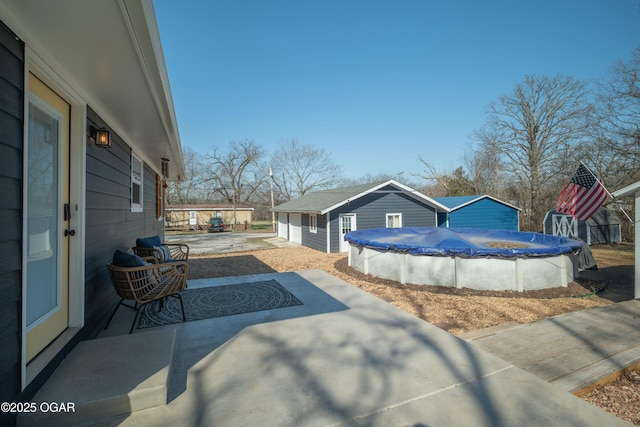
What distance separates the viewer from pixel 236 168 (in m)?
32.5

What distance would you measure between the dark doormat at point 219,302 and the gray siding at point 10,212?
6.67 ft

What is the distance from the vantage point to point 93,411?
1745 millimetres

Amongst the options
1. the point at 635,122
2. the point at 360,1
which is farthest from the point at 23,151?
the point at 635,122

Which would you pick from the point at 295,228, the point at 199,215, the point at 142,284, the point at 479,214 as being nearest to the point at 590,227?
the point at 479,214

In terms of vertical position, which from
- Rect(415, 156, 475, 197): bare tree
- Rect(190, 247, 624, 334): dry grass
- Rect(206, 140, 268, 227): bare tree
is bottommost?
Rect(190, 247, 624, 334): dry grass

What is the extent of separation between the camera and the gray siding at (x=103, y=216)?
302 cm

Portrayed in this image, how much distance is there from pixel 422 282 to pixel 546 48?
11.7 m

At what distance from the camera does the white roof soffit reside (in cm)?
160

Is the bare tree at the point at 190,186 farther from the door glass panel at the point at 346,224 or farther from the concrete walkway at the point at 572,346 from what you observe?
the concrete walkway at the point at 572,346

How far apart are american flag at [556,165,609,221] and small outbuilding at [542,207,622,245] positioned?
269 inches

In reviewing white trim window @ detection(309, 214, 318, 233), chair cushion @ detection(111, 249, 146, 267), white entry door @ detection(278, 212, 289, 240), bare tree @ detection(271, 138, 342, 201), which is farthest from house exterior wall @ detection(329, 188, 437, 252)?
bare tree @ detection(271, 138, 342, 201)

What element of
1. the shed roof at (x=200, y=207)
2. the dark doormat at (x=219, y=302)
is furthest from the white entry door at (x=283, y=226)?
the dark doormat at (x=219, y=302)

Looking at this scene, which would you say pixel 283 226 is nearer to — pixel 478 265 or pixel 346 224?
pixel 346 224

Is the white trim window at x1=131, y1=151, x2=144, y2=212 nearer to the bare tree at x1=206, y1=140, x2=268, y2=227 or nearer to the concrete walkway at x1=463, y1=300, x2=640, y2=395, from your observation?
the concrete walkway at x1=463, y1=300, x2=640, y2=395
